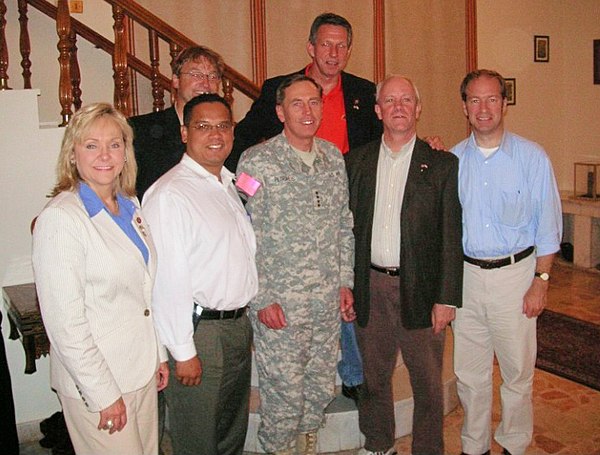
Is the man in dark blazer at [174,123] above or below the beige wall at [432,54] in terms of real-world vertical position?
below

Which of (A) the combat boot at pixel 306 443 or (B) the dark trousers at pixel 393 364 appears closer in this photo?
(B) the dark trousers at pixel 393 364

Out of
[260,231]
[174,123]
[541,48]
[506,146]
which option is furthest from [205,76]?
[541,48]

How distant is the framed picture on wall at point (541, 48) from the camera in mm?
7234

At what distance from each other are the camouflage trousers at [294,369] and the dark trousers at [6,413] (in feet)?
3.17

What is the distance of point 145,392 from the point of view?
6.40ft

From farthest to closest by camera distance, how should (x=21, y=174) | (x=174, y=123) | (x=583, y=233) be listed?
(x=583, y=233), (x=21, y=174), (x=174, y=123)

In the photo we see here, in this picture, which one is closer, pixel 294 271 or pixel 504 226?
pixel 294 271

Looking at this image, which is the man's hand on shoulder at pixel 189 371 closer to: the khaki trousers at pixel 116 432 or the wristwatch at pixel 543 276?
the khaki trousers at pixel 116 432

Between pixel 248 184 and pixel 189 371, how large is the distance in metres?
0.73

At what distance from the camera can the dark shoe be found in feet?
10.6

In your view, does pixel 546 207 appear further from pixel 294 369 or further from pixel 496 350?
pixel 294 369

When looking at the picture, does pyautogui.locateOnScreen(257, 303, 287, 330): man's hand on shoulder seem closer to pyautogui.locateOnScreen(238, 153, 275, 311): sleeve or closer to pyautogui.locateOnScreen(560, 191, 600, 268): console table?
pyautogui.locateOnScreen(238, 153, 275, 311): sleeve

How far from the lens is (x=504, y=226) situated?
2615 millimetres

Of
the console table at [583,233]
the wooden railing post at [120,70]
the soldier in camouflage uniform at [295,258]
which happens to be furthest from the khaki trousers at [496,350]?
the console table at [583,233]
